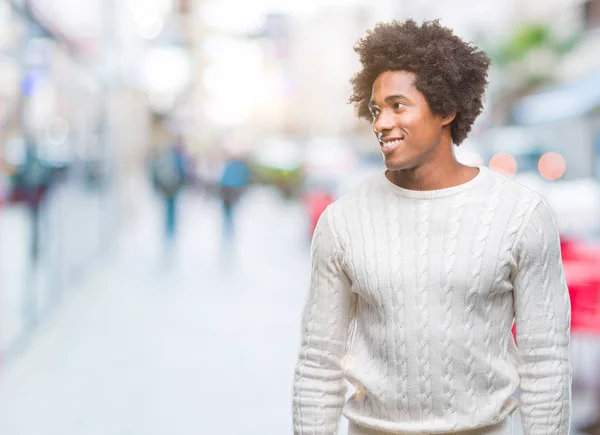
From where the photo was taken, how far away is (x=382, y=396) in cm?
230

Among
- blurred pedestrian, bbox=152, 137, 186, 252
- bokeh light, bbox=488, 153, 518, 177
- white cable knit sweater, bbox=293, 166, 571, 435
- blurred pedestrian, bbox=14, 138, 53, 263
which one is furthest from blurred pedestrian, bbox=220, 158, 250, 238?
white cable knit sweater, bbox=293, 166, 571, 435

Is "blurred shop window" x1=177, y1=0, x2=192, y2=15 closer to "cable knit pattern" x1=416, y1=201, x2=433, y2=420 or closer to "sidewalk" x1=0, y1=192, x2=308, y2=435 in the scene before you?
"sidewalk" x1=0, y1=192, x2=308, y2=435

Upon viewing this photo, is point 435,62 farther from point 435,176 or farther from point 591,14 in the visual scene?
point 591,14

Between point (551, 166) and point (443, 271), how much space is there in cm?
1437

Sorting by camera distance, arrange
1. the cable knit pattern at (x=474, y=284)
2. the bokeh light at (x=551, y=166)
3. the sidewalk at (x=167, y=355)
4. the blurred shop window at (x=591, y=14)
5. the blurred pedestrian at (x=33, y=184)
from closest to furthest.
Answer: the cable knit pattern at (x=474, y=284) → the sidewalk at (x=167, y=355) → the blurred pedestrian at (x=33, y=184) → the bokeh light at (x=551, y=166) → the blurred shop window at (x=591, y=14)

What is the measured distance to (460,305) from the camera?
7.35 feet

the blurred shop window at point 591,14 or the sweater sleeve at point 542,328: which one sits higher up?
the blurred shop window at point 591,14

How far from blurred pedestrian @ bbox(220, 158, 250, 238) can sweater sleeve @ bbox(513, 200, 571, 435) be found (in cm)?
1267

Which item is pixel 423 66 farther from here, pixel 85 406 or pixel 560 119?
pixel 560 119

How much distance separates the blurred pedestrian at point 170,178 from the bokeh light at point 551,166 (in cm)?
552

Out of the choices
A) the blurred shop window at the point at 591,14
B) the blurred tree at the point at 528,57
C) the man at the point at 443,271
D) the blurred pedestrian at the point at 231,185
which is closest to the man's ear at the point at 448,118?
the man at the point at 443,271

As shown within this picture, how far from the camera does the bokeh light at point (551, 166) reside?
15.6m

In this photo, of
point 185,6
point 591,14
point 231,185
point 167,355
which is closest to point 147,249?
point 231,185

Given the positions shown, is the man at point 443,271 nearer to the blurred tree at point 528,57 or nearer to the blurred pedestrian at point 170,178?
the blurred pedestrian at point 170,178
